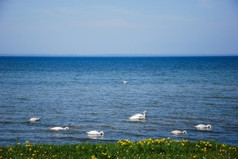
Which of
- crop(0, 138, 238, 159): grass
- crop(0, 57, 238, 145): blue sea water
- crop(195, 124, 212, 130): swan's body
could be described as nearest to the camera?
crop(0, 138, 238, 159): grass

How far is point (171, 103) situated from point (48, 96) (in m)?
16.2

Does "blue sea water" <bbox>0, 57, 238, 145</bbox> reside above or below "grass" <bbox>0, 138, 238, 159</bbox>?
below

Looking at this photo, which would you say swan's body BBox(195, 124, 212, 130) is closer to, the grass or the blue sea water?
the blue sea water

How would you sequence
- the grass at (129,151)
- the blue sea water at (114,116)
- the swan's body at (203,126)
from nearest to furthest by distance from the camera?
the grass at (129,151) → the blue sea water at (114,116) → the swan's body at (203,126)

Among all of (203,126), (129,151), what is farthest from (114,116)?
(129,151)

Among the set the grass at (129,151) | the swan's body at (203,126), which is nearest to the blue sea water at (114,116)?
the swan's body at (203,126)

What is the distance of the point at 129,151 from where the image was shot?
1125 centimetres

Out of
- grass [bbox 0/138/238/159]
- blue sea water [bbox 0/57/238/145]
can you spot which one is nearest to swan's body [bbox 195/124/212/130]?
blue sea water [bbox 0/57/238/145]

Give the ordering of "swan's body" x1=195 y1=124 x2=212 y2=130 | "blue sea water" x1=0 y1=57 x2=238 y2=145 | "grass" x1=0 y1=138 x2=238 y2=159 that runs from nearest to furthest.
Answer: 1. "grass" x1=0 y1=138 x2=238 y2=159
2. "blue sea water" x1=0 y1=57 x2=238 y2=145
3. "swan's body" x1=195 y1=124 x2=212 y2=130

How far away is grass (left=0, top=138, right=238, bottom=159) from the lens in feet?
34.8

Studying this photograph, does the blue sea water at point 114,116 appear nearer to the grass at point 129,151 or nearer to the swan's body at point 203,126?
the swan's body at point 203,126

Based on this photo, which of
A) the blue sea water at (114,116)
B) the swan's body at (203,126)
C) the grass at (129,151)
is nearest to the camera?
the grass at (129,151)

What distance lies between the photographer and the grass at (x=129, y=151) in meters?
10.6

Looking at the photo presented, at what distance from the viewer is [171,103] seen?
106 feet
